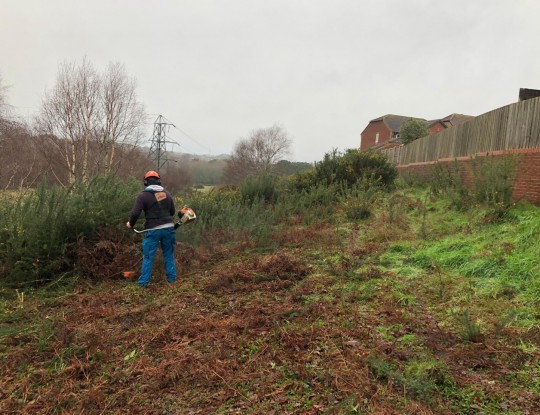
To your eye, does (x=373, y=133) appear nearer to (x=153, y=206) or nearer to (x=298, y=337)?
(x=153, y=206)

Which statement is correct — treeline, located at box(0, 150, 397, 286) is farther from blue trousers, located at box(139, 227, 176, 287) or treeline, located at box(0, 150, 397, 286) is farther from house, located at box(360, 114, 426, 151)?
house, located at box(360, 114, 426, 151)

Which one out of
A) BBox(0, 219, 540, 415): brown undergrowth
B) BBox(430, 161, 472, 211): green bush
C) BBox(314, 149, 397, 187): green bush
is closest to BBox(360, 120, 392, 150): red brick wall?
BBox(314, 149, 397, 187): green bush

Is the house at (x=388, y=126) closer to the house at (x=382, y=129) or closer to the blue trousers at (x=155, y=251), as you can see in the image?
the house at (x=382, y=129)

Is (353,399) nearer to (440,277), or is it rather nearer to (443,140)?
(440,277)

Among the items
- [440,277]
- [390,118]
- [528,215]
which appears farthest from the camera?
[390,118]

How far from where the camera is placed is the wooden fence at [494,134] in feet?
24.9

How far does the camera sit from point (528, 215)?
21.0 ft

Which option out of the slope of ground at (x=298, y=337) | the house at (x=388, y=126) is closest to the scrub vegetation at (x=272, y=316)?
the slope of ground at (x=298, y=337)

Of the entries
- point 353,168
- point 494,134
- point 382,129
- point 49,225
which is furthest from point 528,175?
point 382,129

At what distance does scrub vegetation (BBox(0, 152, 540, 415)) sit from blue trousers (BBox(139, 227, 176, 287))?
0.24 meters

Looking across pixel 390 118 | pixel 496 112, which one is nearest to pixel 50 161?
pixel 496 112

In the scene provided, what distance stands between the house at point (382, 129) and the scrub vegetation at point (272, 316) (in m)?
45.8

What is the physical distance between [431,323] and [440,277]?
4.01ft

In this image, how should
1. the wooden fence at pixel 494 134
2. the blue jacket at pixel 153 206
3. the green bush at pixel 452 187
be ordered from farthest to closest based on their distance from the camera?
the green bush at pixel 452 187 < the wooden fence at pixel 494 134 < the blue jacket at pixel 153 206
